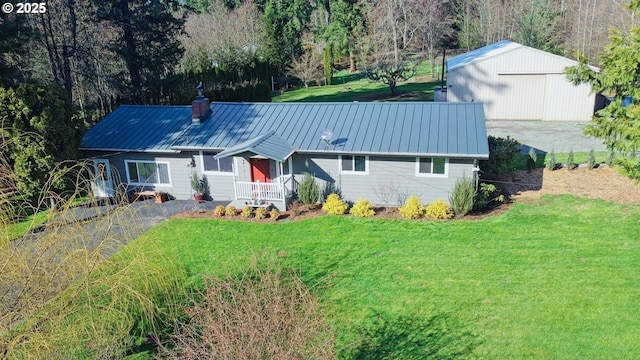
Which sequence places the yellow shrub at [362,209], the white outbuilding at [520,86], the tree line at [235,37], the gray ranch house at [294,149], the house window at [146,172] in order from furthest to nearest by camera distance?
the white outbuilding at [520,86]
the tree line at [235,37]
the house window at [146,172]
the gray ranch house at [294,149]
the yellow shrub at [362,209]

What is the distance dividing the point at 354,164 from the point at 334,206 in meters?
1.70

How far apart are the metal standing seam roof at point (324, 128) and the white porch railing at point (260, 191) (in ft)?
4.61

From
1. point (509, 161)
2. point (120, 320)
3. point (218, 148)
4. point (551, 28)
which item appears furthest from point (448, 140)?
point (551, 28)

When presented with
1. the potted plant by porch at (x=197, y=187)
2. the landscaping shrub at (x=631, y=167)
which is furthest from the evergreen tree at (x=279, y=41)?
the landscaping shrub at (x=631, y=167)

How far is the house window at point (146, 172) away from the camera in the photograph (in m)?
18.5

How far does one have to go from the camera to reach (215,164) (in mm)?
18000

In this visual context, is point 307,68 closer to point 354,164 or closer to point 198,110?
point 198,110

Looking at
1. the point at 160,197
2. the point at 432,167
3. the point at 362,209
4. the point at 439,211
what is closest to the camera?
the point at 439,211

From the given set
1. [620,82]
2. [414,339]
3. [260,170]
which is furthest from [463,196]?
[260,170]

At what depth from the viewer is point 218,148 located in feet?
56.9

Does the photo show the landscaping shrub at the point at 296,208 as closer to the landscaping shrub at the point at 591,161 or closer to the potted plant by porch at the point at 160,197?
the potted plant by porch at the point at 160,197

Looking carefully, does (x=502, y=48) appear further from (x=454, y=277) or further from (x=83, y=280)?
(x=83, y=280)

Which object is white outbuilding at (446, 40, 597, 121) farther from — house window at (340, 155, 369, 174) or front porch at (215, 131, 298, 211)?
front porch at (215, 131, 298, 211)

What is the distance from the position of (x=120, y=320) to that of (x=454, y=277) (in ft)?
27.6
